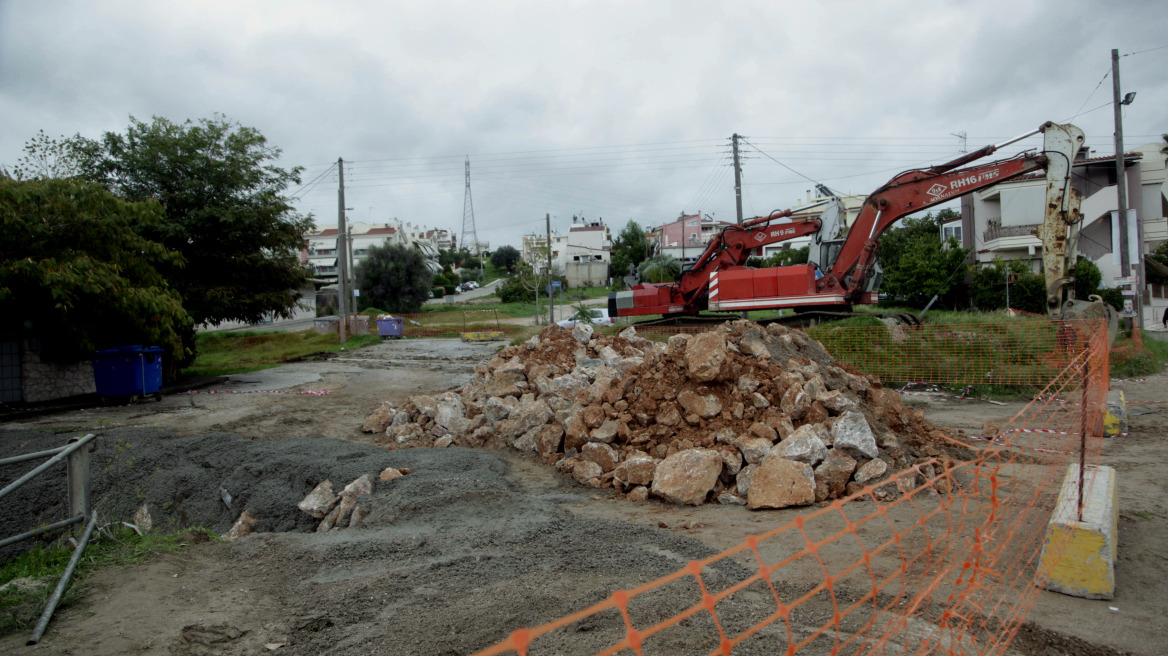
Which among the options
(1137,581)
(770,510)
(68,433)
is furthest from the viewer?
(68,433)

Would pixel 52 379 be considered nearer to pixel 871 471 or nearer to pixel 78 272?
pixel 78 272

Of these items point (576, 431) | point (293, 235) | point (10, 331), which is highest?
point (293, 235)

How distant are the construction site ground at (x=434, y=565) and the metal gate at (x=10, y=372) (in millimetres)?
5344

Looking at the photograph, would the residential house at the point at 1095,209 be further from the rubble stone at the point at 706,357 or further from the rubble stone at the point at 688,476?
the rubble stone at the point at 688,476

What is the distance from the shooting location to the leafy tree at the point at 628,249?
72938 mm

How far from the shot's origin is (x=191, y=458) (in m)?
7.28

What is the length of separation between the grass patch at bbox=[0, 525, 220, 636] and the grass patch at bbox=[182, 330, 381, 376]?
51.7ft

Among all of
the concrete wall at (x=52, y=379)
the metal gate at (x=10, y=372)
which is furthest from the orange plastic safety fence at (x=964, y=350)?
the metal gate at (x=10, y=372)

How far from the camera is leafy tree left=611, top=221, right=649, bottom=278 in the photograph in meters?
72.9

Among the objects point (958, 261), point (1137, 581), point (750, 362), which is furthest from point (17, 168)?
point (958, 261)

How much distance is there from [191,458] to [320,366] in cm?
1317

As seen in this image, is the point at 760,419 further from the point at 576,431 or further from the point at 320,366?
the point at 320,366

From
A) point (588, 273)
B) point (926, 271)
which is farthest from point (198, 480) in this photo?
point (588, 273)

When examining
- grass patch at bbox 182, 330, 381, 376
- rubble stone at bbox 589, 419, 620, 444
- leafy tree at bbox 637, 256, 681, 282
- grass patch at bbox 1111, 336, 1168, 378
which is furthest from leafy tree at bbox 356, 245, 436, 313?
rubble stone at bbox 589, 419, 620, 444
